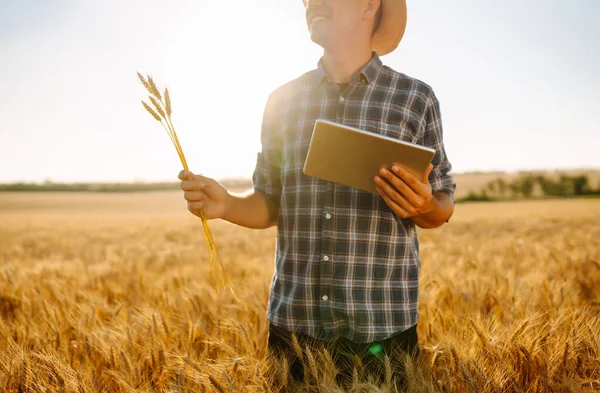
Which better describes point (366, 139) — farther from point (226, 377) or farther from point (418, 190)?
point (226, 377)

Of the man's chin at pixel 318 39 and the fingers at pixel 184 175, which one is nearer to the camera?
the fingers at pixel 184 175

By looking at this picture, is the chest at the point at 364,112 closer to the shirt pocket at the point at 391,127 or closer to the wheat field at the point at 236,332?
the shirt pocket at the point at 391,127

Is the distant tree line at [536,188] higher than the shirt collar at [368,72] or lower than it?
lower

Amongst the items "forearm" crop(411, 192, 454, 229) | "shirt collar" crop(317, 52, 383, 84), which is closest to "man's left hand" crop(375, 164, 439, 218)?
"forearm" crop(411, 192, 454, 229)

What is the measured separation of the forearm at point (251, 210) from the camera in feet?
5.63

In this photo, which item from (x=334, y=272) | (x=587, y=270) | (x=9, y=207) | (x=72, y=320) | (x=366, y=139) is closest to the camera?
(x=366, y=139)

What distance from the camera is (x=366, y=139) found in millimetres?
1240

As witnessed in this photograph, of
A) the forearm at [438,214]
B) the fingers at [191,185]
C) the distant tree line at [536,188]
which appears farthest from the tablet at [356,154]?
the distant tree line at [536,188]

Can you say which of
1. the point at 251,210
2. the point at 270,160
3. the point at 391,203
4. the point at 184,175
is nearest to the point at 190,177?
the point at 184,175

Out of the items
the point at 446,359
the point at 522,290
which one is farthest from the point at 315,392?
the point at 522,290

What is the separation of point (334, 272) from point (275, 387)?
0.44 metres

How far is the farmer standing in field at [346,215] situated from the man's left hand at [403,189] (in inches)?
0.9

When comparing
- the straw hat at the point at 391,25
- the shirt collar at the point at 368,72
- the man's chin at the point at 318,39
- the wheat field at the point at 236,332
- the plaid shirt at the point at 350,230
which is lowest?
the wheat field at the point at 236,332

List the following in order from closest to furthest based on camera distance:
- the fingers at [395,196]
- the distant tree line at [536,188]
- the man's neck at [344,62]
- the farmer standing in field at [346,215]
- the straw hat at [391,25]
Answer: the fingers at [395,196]
the farmer standing in field at [346,215]
the man's neck at [344,62]
the straw hat at [391,25]
the distant tree line at [536,188]
